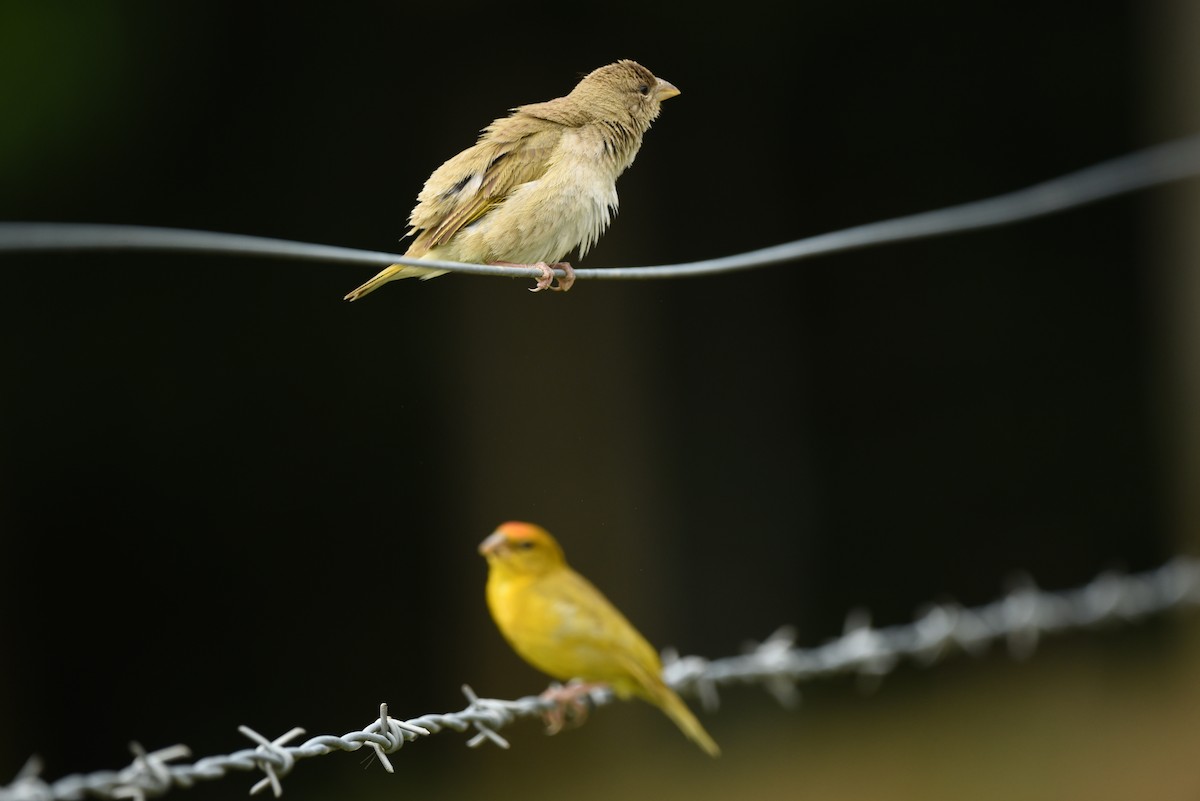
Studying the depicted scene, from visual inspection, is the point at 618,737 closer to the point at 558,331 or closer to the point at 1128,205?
the point at 558,331

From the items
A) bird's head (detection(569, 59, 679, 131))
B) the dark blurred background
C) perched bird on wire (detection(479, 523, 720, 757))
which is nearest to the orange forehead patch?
perched bird on wire (detection(479, 523, 720, 757))

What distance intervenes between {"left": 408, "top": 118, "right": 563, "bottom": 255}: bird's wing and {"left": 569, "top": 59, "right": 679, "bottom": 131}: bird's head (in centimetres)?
12

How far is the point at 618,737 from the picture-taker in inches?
192

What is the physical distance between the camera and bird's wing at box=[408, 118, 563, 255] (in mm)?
1704

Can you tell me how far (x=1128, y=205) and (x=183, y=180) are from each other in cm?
560

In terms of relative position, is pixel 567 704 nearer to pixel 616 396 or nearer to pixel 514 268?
pixel 514 268

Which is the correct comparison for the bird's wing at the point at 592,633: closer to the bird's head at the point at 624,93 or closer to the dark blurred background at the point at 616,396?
the dark blurred background at the point at 616,396

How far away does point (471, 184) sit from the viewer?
1.71m

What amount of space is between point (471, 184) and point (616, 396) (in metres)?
2.36

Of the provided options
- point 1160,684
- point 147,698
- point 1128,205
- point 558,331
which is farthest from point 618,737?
point 1128,205

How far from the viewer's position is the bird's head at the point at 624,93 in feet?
6.10

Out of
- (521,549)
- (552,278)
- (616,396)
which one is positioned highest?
(552,278)

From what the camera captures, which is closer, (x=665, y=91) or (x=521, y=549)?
(x=521, y=549)

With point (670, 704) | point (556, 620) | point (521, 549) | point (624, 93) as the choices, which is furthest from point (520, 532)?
point (670, 704)
